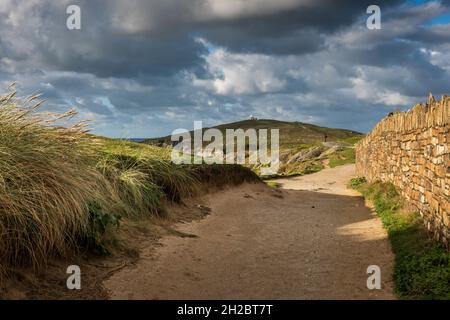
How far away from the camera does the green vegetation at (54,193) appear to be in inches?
230

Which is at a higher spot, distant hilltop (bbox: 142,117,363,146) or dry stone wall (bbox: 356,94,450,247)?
distant hilltop (bbox: 142,117,363,146)

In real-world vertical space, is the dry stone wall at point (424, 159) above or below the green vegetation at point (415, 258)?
above

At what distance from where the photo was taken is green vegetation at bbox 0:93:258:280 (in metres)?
5.83

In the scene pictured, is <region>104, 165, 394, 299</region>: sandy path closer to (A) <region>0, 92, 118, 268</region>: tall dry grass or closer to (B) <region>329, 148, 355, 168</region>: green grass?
(A) <region>0, 92, 118, 268</region>: tall dry grass

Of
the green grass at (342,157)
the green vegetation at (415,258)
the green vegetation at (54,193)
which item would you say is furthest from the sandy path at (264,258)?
the green grass at (342,157)

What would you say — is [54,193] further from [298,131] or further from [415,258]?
[298,131]

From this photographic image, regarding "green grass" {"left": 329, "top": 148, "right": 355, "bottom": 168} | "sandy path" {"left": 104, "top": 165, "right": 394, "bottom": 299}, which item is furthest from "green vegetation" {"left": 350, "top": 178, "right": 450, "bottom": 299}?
"green grass" {"left": 329, "top": 148, "right": 355, "bottom": 168}

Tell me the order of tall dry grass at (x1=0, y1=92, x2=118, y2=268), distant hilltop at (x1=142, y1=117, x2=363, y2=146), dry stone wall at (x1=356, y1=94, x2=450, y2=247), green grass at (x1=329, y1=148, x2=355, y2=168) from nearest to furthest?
tall dry grass at (x1=0, y1=92, x2=118, y2=268) → dry stone wall at (x1=356, y1=94, x2=450, y2=247) → green grass at (x1=329, y1=148, x2=355, y2=168) → distant hilltop at (x1=142, y1=117, x2=363, y2=146)

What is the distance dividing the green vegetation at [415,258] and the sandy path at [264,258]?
21cm

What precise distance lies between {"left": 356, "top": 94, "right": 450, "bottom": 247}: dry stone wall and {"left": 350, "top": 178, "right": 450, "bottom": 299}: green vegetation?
0.77ft

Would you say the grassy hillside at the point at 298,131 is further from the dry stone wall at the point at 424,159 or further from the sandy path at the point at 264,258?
the sandy path at the point at 264,258

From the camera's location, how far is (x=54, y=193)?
21.2 feet

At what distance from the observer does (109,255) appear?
7180mm
